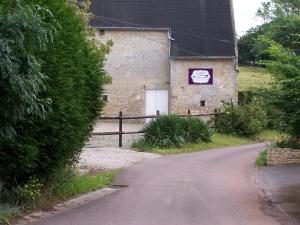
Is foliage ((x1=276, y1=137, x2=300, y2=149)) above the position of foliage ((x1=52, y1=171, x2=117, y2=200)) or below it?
above

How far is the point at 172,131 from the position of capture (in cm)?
2408

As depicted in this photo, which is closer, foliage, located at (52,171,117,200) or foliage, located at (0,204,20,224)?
foliage, located at (0,204,20,224)

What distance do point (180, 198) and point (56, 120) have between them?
3.66m

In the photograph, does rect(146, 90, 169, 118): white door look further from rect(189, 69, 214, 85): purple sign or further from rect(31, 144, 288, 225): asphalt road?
rect(31, 144, 288, 225): asphalt road

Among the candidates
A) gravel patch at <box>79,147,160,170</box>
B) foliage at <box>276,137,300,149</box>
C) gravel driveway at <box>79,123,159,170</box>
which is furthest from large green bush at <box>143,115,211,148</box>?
foliage at <box>276,137,300,149</box>

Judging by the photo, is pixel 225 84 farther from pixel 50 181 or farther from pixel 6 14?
pixel 6 14

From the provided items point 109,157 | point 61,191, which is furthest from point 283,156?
point 61,191

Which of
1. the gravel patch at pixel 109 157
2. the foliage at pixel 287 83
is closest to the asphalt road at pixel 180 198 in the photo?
the gravel patch at pixel 109 157

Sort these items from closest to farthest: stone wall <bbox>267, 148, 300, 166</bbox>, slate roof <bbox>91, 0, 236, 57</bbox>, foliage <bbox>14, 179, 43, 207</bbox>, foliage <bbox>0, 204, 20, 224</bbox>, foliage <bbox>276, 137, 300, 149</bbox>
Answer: foliage <bbox>0, 204, 20, 224</bbox>, foliage <bbox>14, 179, 43, 207</bbox>, stone wall <bbox>267, 148, 300, 166</bbox>, foliage <bbox>276, 137, 300, 149</bbox>, slate roof <bbox>91, 0, 236, 57</bbox>

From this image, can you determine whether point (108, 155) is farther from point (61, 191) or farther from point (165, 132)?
point (61, 191)

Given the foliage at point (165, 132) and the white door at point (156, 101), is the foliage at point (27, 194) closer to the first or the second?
the foliage at point (165, 132)

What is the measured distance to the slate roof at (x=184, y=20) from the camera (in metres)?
37.6

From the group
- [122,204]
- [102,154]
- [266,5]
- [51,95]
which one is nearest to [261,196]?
[122,204]

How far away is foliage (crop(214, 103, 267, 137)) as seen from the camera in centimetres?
3061
